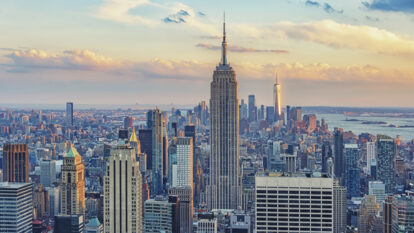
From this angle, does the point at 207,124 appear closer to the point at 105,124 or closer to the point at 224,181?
the point at 224,181

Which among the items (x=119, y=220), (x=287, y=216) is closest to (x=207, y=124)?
(x=119, y=220)

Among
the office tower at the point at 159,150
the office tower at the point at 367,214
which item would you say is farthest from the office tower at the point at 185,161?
the office tower at the point at 367,214

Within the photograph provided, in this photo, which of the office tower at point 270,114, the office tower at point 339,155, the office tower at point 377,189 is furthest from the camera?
the office tower at point 270,114

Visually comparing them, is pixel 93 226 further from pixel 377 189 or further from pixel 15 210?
pixel 377 189

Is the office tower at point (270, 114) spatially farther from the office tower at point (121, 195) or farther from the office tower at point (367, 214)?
the office tower at point (121, 195)

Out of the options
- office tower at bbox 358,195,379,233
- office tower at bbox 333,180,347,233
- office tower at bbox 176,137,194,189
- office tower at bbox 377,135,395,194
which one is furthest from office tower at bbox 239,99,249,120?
office tower at bbox 358,195,379,233

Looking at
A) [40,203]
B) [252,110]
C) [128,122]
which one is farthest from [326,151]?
[40,203]
